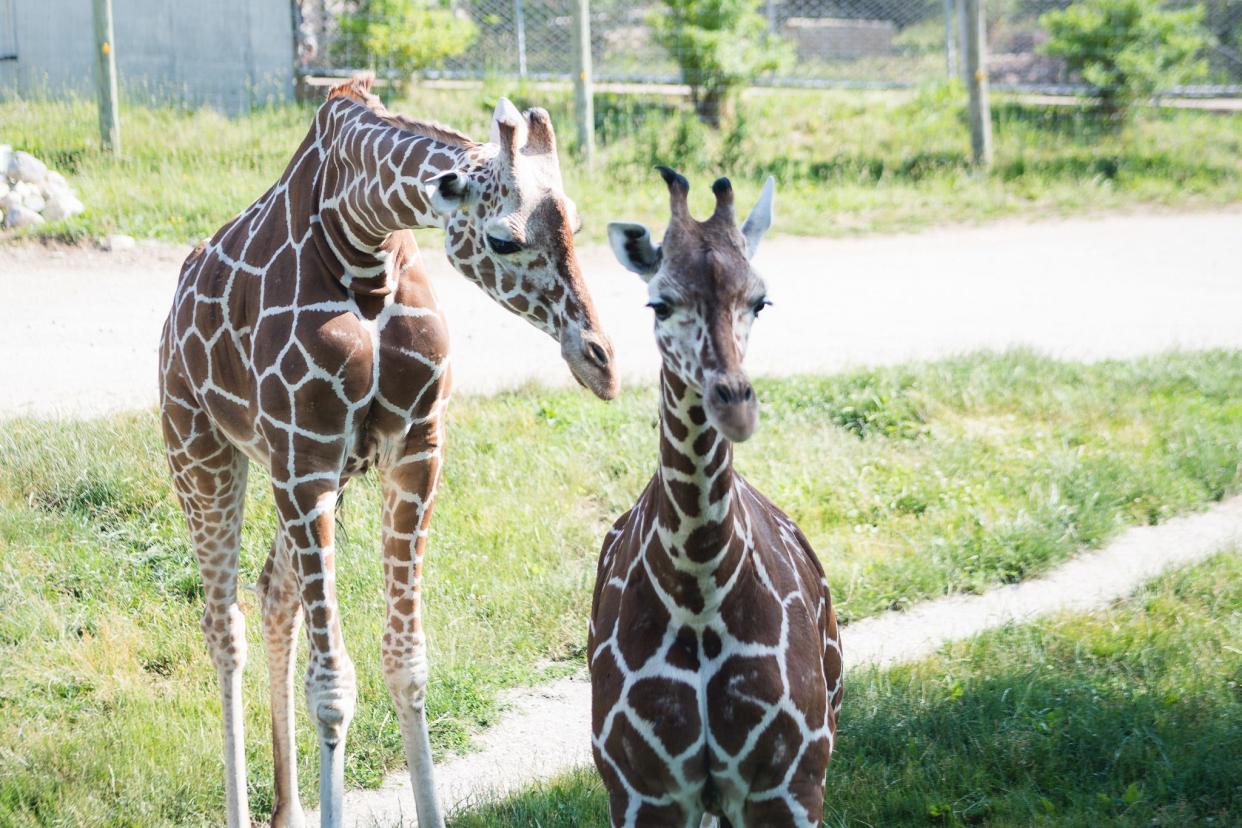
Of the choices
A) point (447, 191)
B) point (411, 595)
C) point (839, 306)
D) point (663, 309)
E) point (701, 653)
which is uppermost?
point (447, 191)

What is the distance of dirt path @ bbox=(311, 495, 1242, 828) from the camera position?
5.50 m

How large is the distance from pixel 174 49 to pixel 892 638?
1137cm

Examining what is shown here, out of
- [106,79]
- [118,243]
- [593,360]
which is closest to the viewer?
[593,360]

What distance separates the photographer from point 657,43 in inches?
624

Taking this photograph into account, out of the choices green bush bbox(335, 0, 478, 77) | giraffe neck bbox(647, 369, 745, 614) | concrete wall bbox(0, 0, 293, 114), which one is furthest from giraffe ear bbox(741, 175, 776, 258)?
green bush bbox(335, 0, 478, 77)

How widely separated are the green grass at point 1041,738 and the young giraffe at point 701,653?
144cm

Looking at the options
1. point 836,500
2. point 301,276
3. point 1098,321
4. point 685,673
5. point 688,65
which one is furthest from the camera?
point 688,65

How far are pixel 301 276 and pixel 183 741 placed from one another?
228 cm

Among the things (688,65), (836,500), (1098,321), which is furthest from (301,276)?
(688,65)

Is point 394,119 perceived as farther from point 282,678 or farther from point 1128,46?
point 1128,46

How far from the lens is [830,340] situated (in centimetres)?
1052

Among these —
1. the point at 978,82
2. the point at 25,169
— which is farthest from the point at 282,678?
the point at 978,82

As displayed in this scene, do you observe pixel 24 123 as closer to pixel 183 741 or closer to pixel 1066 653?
pixel 183 741

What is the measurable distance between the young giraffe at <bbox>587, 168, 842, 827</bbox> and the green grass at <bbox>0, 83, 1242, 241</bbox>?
8.38 meters
